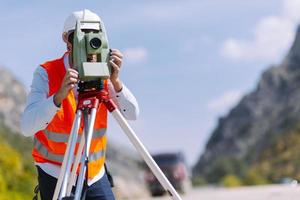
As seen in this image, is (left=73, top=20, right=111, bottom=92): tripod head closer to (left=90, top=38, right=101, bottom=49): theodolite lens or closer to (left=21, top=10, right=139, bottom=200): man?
(left=90, top=38, right=101, bottom=49): theodolite lens

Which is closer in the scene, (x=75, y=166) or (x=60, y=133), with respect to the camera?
(x=75, y=166)

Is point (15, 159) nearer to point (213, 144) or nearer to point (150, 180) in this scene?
point (150, 180)

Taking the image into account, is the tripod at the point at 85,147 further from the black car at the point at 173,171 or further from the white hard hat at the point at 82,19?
the black car at the point at 173,171

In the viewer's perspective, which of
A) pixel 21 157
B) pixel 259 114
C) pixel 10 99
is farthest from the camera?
pixel 259 114

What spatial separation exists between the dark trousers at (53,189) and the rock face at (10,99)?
3514 centimetres

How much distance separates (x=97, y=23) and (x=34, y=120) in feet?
1.79

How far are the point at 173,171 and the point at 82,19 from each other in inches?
970

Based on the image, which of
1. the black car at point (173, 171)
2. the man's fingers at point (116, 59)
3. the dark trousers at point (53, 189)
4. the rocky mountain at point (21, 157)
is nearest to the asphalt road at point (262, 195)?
the rocky mountain at point (21, 157)

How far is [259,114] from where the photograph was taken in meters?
108

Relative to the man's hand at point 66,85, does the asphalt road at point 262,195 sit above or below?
below

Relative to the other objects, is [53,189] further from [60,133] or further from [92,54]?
[92,54]

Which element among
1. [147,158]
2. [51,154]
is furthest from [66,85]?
[51,154]

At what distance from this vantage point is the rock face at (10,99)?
4275cm

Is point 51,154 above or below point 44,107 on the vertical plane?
below
